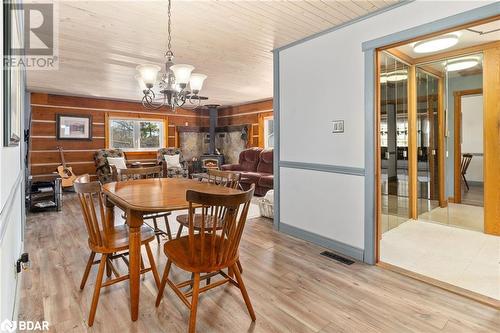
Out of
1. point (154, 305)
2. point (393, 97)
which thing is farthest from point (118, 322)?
point (393, 97)

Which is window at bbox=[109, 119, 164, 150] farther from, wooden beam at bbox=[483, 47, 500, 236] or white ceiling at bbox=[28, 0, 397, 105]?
wooden beam at bbox=[483, 47, 500, 236]

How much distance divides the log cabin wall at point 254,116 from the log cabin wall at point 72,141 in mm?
2261

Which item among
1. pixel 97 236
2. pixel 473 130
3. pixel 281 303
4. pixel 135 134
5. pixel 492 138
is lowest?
pixel 281 303

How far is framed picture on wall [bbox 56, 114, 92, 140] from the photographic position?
266 inches

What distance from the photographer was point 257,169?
6828 millimetres

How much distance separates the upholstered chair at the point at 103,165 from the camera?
679 cm

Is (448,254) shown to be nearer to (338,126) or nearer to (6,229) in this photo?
(338,126)

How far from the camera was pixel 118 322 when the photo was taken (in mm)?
1814

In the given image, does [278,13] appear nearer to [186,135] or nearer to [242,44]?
[242,44]

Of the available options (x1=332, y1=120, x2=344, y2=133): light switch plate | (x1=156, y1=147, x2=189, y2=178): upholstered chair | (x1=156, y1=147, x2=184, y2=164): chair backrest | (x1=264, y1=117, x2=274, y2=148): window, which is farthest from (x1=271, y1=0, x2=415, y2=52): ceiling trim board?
(x1=156, y1=147, x2=184, y2=164): chair backrest

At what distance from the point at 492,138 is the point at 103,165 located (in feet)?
24.3

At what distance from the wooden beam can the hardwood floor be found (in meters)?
2.04

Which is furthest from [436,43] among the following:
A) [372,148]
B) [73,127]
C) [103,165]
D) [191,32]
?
[73,127]

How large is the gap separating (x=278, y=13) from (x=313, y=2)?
0.34 meters
